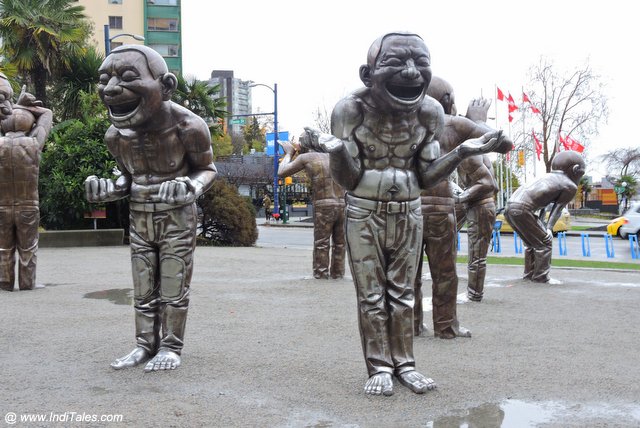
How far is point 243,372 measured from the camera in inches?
194

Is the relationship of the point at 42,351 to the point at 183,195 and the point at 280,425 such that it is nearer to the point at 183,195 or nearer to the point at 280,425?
the point at 183,195

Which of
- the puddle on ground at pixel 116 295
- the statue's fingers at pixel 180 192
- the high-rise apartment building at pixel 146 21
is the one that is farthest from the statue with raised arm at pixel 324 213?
the high-rise apartment building at pixel 146 21

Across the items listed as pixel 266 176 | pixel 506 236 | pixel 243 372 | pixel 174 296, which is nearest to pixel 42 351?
pixel 174 296

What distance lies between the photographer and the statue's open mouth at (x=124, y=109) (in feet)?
15.8

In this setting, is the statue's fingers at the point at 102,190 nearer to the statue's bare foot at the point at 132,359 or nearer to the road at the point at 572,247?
the statue's bare foot at the point at 132,359

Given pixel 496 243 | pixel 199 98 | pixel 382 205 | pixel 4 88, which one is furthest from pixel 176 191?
pixel 199 98

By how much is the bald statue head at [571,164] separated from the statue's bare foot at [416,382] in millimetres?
6936

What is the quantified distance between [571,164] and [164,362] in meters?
7.71

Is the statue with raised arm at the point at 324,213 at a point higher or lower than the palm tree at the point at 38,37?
lower

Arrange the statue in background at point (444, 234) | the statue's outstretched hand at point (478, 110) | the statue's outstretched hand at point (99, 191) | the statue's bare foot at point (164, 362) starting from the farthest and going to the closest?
the statue's outstretched hand at point (478, 110) < the statue in background at point (444, 234) < the statue's outstretched hand at point (99, 191) < the statue's bare foot at point (164, 362)

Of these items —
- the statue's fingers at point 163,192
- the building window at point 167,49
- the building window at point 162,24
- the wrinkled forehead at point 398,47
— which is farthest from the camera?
the building window at point 162,24

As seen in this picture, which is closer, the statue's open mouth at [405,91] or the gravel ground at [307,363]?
the gravel ground at [307,363]

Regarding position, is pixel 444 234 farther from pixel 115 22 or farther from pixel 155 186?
pixel 115 22

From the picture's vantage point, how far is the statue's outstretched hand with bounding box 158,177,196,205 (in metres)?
4.65
